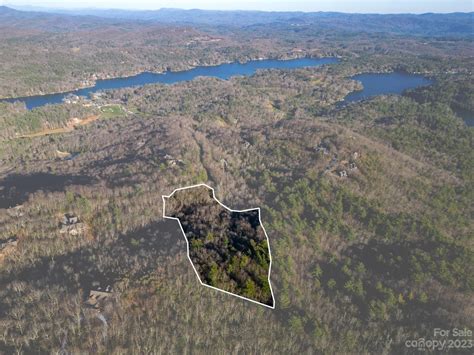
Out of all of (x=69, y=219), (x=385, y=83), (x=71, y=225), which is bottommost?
(x=69, y=219)

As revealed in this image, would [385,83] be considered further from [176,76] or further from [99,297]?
[99,297]

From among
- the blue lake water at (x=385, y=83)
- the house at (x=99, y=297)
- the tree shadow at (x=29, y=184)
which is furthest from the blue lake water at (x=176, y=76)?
the house at (x=99, y=297)

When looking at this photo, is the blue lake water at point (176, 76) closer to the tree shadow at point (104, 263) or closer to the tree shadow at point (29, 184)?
the tree shadow at point (29, 184)

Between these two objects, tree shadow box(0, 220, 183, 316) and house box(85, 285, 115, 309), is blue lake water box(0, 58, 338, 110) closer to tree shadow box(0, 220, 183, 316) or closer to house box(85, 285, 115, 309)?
tree shadow box(0, 220, 183, 316)

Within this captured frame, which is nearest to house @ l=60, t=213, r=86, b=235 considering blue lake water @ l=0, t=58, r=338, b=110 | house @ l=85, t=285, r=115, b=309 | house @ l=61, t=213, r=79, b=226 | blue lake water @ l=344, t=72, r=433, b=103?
house @ l=61, t=213, r=79, b=226

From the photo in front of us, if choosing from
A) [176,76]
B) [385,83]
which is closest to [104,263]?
[385,83]

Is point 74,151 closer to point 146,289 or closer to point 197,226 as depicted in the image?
point 146,289
